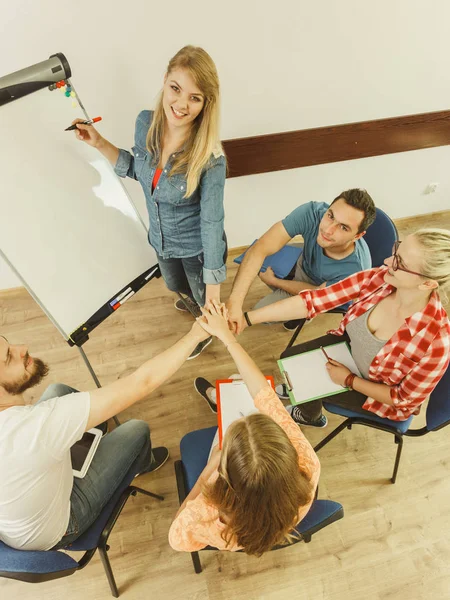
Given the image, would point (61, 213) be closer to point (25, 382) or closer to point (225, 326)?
point (25, 382)

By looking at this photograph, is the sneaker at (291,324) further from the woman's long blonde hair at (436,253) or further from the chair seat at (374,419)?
the woman's long blonde hair at (436,253)

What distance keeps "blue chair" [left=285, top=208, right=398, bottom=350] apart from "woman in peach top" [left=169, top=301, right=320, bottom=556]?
0.89 metres

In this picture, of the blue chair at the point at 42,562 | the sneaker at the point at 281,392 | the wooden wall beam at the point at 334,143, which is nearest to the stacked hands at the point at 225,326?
the sneaker at the point at 281,392

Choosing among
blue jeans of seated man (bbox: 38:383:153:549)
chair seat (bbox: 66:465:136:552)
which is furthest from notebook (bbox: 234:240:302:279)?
chair seat (bbox: 66:465:136:552)

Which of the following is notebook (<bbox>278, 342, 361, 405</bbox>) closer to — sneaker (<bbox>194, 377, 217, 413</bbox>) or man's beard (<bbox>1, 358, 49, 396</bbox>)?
sneaker (<bbox>194, 377, 217, 413</bbox>)

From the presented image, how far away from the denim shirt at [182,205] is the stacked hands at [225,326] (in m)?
0.17

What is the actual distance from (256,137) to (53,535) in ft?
7.85

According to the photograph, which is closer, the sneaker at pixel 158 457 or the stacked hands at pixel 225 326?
the stacked hands at pixel 225 326

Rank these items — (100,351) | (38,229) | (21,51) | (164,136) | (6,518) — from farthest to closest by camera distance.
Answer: (100,351)
(21,51)
(164,136)
(38,229)
(6,518)

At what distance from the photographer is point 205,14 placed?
1.87 meters

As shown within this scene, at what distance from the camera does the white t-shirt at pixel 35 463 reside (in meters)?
1.15

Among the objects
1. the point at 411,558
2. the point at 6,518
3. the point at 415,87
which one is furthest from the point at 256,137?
the point at 411,558

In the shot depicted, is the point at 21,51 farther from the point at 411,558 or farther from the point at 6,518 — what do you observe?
the point at 411,558

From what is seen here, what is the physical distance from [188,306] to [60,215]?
4.04 ft
